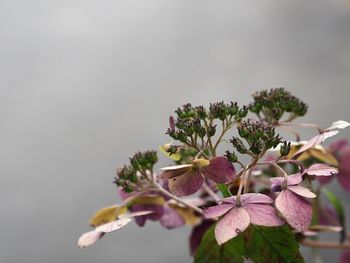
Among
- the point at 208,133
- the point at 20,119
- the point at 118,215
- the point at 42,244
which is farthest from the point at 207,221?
the point at 20,119

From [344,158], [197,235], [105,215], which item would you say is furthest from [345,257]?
[105,215]

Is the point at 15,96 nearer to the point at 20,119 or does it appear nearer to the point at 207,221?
the point at 20,119

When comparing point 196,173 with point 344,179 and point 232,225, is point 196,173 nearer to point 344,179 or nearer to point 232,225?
point 232,225

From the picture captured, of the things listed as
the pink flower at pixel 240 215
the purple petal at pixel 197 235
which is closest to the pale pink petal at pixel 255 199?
the pink flower at pixel 240 215

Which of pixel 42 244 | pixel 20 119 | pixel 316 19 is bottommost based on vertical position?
pixel 42 244

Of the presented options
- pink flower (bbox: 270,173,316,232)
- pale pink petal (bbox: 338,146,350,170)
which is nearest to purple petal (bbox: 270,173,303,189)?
pink flower (bbox: 270,173,316,232)

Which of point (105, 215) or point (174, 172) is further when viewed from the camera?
point (105, 215)

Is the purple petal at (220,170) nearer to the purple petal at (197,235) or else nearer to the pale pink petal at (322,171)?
the pale pink petal at (322,171)
